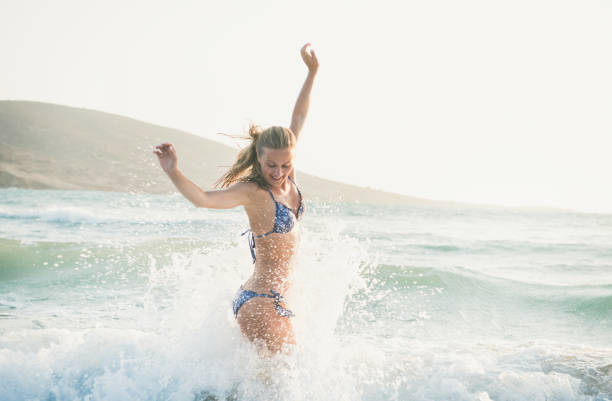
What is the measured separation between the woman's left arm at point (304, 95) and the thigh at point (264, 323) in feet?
4.60

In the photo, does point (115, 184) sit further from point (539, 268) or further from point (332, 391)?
point (332, 391)

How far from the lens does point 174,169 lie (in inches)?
112

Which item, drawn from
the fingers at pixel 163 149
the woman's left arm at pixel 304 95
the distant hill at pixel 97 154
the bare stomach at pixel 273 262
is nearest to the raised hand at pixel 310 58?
the woman's left arm at pixel 304 95

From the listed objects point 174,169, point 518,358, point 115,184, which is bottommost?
point 115,184

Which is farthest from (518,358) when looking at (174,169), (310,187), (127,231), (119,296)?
(310,187)

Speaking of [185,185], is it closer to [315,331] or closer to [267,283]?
[267,283]

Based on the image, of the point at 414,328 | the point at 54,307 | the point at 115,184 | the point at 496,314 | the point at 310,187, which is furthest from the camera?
the point at 310,187

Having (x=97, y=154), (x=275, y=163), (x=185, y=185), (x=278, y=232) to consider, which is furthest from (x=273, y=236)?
(x=97, y=154)

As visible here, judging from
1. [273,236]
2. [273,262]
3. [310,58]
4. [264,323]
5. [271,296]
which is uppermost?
[310,58]

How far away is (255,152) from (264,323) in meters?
1.20

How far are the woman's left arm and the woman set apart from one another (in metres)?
0.67

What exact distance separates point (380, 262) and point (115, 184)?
52.8 m

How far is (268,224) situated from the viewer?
3334 millimetres

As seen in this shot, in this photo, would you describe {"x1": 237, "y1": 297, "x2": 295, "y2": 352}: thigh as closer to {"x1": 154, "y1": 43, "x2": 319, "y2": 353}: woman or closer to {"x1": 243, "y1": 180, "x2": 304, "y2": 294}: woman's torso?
{"x1": 154, "y1": 43, "x2": 319, "y2": 353}: woman
